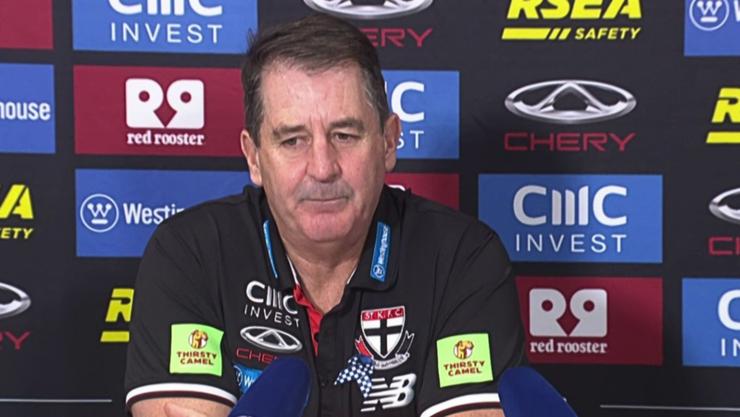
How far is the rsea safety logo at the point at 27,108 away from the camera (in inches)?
74.5

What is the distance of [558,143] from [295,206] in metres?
0.85

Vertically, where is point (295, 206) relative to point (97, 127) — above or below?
below

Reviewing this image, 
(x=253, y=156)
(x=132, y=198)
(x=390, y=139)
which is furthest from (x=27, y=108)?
(x=390, y=139)

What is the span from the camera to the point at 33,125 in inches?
75.0

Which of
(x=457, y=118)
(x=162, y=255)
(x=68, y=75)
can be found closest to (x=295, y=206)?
(x=162, y=255)

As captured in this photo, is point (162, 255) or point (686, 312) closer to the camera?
point (162, 255)

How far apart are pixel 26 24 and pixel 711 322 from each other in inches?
55.1

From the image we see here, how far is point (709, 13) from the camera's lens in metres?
1.85

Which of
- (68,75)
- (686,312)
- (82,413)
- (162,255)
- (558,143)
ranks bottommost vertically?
(82,413)

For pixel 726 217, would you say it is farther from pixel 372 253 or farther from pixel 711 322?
pixel 372 253

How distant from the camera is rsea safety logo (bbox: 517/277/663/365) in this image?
1903 mm

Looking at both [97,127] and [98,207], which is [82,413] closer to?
[98,207]

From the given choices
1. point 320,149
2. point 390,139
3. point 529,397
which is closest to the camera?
point 529,397

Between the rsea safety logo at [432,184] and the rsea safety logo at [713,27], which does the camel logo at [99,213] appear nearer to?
the rsea safety logo at [432,184]
